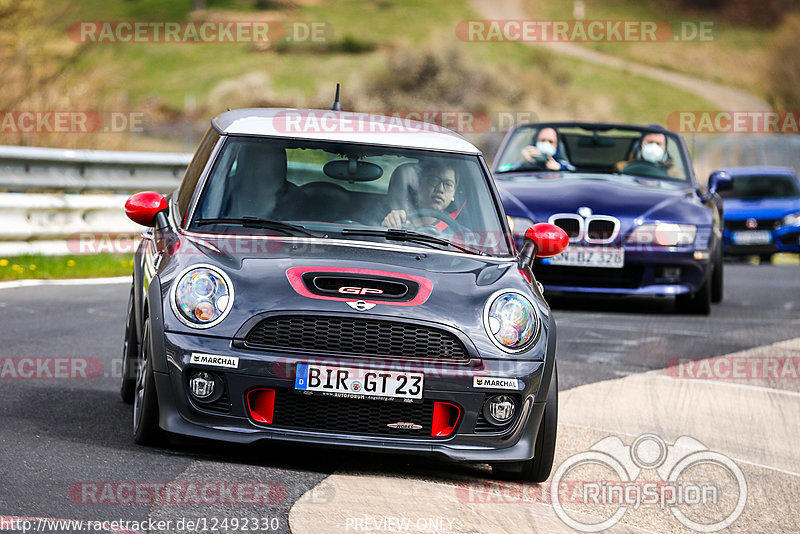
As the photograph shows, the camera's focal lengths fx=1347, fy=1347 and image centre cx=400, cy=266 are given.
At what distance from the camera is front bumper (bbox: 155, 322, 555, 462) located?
5219mm

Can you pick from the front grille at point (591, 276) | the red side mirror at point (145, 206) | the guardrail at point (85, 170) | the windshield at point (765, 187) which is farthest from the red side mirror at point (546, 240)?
the windshield at point (765, 187)

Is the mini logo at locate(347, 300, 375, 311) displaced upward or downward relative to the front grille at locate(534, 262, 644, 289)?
upward

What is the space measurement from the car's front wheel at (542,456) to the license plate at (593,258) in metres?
5.62

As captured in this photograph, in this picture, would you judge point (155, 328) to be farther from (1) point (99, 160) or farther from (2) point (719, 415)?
(1) point (99, 160)

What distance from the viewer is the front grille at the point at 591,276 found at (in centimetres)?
1126

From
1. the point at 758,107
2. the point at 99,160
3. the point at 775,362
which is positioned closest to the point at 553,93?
the point at 758,107

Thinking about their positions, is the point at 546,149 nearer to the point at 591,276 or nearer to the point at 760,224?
the point at 591,276

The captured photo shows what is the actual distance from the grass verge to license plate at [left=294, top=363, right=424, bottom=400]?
7.33 meters

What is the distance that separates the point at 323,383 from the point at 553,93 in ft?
204

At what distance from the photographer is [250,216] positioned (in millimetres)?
6125

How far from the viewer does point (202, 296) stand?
5.36 meters

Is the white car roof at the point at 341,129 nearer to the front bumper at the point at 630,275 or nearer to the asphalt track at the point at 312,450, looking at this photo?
the asphalt track at the point at 312,450

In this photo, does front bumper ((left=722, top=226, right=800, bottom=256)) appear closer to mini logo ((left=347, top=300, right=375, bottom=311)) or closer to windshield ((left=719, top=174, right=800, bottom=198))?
windshield ((left=719, top=174, right=800, bottom=198))

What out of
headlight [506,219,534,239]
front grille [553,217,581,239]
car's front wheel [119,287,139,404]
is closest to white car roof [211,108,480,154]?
car's front wheel [119,287,139,404]
